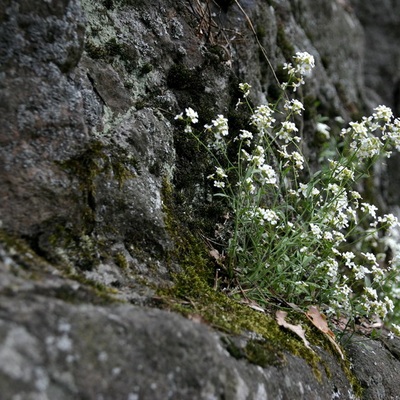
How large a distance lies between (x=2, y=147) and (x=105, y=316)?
2.72 ft

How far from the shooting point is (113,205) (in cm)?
225

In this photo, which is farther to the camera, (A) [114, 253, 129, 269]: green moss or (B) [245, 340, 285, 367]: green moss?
(A) [114, 253, 129, 269]: green moss

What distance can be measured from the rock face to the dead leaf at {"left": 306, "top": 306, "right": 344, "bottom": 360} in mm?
97

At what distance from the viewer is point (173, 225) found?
8.43ft

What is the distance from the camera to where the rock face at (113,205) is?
136 cm

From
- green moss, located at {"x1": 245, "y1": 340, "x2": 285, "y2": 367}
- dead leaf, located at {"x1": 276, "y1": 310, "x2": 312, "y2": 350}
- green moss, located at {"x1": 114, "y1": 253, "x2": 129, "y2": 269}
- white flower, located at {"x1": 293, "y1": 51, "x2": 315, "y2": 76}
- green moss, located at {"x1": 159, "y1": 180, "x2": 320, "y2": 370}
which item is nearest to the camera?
green moss, located at {"x1": 245, "y1": 340, "x2": 285, "y2": 367}

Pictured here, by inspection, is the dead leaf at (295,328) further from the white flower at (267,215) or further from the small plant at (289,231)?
the white flower at (267,215)

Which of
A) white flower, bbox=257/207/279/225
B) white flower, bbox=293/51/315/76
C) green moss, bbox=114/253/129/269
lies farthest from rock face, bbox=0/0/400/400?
white flower, bbox=293/51/315/76

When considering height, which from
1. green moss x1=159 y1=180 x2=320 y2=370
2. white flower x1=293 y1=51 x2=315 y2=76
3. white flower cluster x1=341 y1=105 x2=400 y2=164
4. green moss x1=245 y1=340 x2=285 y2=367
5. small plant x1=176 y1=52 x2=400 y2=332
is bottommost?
green moss x1=245 y1=340 x2=285 y2=367

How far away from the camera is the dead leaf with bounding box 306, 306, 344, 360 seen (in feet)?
8.52

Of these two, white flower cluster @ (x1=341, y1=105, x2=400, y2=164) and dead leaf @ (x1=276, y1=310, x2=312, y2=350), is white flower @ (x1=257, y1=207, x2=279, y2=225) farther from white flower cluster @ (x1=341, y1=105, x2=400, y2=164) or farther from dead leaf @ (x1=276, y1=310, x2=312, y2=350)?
white flower cluster @ (x1=341, y1=105, x2=400, y2=164)

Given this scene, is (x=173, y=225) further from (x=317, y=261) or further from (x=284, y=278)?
(x=317, y=261)

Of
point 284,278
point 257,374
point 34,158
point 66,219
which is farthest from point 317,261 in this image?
point 34,158

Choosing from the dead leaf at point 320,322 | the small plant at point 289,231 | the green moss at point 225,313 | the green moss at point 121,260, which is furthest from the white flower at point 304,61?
the green moss at point 121,260
